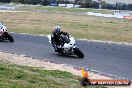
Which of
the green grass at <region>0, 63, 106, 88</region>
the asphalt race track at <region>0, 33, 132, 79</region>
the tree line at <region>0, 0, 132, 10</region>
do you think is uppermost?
the green grass at <region>0, 63, 106, 88</region>

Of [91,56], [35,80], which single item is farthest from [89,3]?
[35,80]

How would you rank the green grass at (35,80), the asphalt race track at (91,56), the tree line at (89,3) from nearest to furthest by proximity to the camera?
1. the green grass at (35,80)
2. the asphalt race track at (91,56)
3. the tree line at (89,3)

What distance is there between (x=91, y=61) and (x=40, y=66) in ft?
9.90

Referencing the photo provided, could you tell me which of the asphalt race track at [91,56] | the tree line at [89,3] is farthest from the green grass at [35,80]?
the tree line at [89,3]

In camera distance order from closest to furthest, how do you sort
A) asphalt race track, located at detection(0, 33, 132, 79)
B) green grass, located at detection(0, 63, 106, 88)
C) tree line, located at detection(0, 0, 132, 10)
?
green grass, located at detection(0, 63, 106, 88), asphalt race track, located at detection(0, 33, 132, 79), tree line, located at detection(0, 0, 132, 10)

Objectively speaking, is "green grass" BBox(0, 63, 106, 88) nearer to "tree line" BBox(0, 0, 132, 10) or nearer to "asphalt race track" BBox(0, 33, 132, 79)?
"asphalt race track" BBox(0, 33, 132, 79)

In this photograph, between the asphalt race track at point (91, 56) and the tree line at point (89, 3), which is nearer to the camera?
the asphalt race track at point (91, 56)

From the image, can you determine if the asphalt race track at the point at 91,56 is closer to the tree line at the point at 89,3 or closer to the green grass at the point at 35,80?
the green grass at the point at 35,80

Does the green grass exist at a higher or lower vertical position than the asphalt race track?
higher

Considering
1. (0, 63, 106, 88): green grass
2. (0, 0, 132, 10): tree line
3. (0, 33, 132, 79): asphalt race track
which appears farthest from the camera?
(0, 0, 132, 10): tree line

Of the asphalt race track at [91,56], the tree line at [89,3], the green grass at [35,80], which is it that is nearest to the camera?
the green grass at [35,80]

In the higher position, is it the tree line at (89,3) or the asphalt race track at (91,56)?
the asphalt race track at (91,56)

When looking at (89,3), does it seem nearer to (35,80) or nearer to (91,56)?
(91,56)

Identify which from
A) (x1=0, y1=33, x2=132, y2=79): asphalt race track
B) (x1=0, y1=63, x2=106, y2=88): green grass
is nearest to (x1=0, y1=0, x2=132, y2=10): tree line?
(x1=0, y1=33, x2=132, y2=79): asphalt race track
